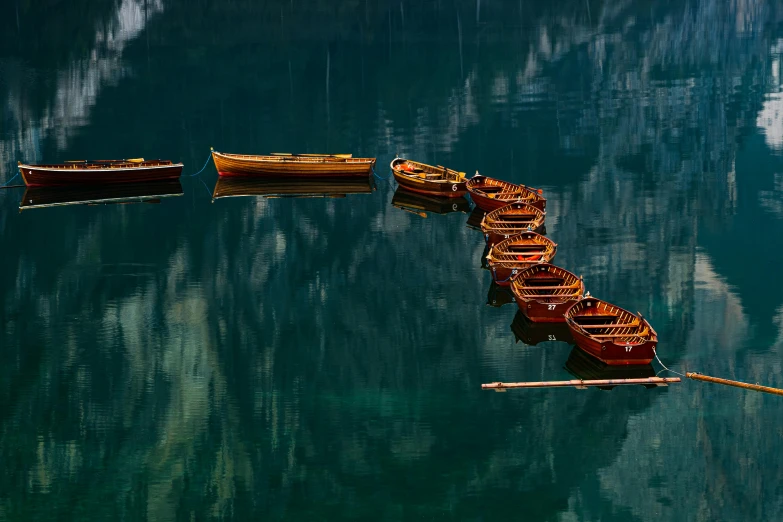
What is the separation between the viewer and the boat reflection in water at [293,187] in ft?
245

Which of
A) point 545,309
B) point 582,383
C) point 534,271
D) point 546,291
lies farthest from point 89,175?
point 582,383

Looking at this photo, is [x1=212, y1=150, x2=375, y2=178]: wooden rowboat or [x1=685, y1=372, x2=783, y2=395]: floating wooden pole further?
[x1=212, y1=150, x2=375, y2=178]: wooden rowboat

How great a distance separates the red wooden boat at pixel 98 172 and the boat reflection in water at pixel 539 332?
116 feet

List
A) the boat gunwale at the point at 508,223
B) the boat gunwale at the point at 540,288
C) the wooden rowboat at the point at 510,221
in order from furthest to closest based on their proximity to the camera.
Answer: the boat gunwale at the point at 508,223 → the wooden rowboat at the point at 510,221 → the boat gunwale at the point at 540,288

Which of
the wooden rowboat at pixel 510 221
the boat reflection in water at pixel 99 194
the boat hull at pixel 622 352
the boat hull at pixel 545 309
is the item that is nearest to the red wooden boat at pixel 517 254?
the wooden rowboat at pixel 510 221

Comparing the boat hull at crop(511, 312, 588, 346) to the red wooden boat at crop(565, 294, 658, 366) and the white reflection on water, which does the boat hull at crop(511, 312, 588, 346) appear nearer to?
the red wooden boat at crop(565, 294, 658, 366)

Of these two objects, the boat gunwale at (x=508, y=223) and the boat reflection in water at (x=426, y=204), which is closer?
the boat gunwale at (x=508, y=223)

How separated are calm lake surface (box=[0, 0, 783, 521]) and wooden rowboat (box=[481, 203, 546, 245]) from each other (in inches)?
71.3

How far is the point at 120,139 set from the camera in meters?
93.1

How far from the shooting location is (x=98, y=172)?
249 ft

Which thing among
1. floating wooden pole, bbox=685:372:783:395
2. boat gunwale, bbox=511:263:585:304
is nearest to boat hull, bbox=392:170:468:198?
boat gunwale, bbox=511:263:585:304

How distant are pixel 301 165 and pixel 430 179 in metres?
9.85

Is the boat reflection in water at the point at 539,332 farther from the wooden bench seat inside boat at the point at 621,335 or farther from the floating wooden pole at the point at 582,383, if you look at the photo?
the floating wooden pole at the point at 582,383

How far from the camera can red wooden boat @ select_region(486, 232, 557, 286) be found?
178ft
